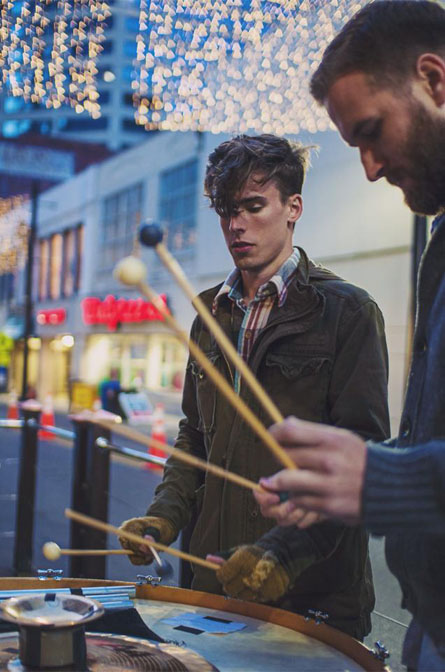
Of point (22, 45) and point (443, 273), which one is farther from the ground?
point (22, 45)

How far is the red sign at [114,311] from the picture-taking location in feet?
68.9

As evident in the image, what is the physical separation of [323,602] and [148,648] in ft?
1.93

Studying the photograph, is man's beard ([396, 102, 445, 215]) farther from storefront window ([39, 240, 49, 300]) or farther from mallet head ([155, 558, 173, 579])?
storefront window ([39, 240, 49, 300])

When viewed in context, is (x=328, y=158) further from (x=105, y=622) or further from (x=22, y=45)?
(x=105, y=622)

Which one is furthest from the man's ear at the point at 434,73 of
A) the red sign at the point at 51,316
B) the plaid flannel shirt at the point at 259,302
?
the red sign at the point at 51,316

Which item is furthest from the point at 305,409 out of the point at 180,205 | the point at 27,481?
the point at 180,205

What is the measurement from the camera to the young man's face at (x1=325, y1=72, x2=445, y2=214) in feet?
3.80

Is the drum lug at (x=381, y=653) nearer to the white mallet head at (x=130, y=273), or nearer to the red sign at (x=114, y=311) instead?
the white mallet head at (x=130, y=273)

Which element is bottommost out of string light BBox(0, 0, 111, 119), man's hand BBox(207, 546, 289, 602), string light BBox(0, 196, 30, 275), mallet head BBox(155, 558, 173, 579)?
mallet head BBox(155, 558, 173, 579)

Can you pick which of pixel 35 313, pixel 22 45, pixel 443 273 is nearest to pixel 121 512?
pixel 22 45

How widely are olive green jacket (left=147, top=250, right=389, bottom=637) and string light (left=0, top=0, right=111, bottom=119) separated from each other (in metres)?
1.80

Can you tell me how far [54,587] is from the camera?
1.80 m

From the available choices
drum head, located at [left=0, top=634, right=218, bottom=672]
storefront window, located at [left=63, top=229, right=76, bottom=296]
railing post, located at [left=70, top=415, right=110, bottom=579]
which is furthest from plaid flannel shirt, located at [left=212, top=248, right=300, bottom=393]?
storefront window, located at [left=63, top=229, right=76, bottom=296]

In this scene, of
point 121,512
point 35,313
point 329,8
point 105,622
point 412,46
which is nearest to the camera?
point 412,46
